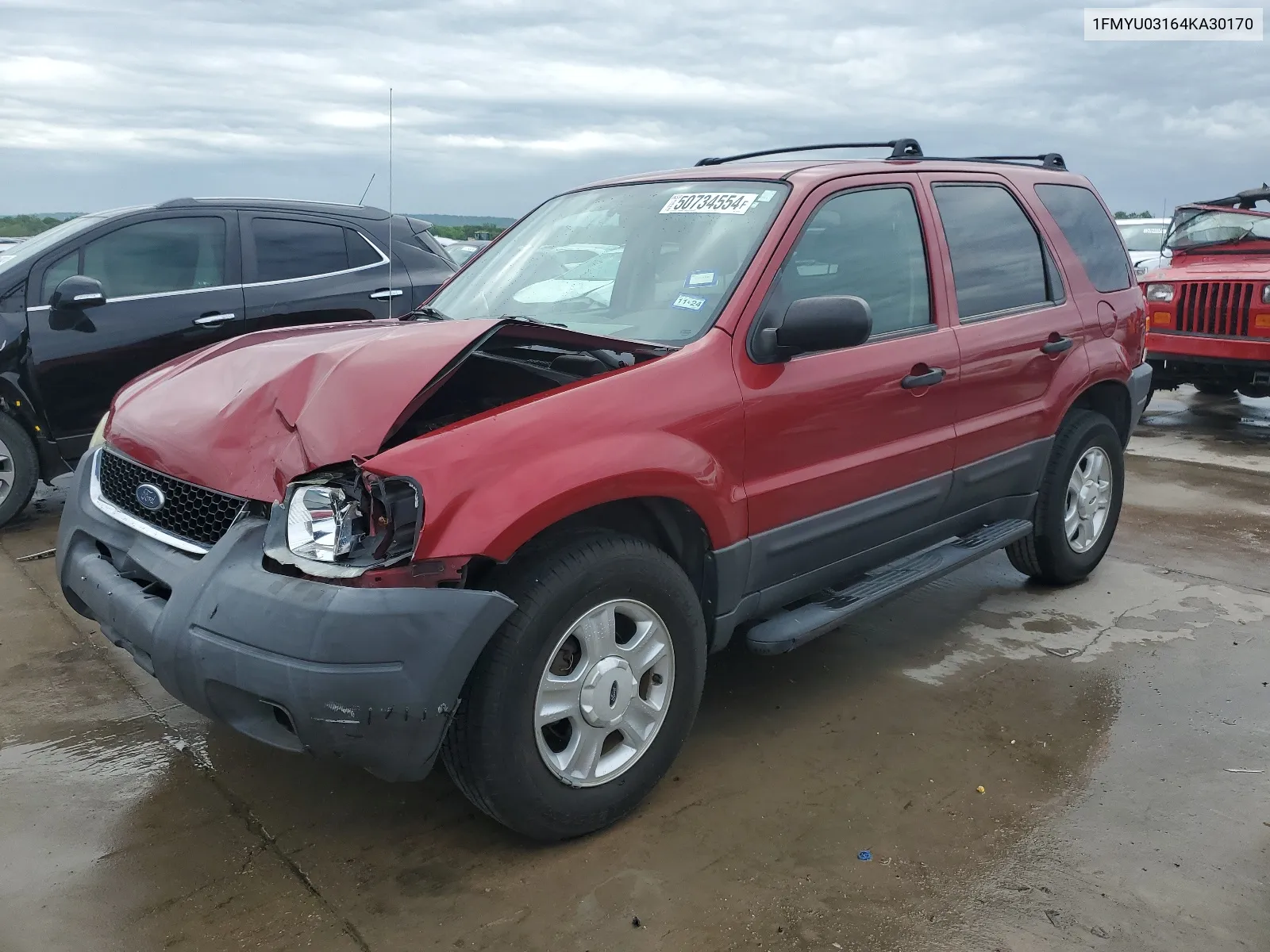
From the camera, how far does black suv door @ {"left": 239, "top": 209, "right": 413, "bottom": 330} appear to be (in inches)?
247

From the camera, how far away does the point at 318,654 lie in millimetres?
2328

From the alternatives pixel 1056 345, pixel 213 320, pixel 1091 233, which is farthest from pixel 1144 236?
pixel 213 320

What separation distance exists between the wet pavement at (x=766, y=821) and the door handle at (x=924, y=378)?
111 centimetres

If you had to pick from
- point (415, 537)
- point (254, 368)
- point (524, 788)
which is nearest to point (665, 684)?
point (524, 788)

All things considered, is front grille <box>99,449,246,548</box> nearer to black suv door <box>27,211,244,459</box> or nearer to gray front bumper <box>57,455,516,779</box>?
gray front bumper <box>57,455,516,779</box>

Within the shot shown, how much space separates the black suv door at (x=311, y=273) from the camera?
20.5 ft

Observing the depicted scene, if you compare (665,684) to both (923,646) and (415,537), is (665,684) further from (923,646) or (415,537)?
(923,646)

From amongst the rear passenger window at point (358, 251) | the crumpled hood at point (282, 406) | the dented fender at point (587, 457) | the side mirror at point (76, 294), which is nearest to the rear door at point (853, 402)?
the dented fender at point (587, 457)

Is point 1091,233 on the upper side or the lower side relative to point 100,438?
upper

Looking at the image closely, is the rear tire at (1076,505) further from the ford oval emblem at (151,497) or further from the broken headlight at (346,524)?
the ford oval emblem at (151,497)

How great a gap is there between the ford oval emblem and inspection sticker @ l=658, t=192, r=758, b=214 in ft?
6.11

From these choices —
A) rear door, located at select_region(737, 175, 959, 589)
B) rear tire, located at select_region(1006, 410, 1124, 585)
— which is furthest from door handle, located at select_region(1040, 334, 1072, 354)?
rear door, located at select_region(737, 175, 959, 589)

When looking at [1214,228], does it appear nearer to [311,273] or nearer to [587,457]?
[311,273]

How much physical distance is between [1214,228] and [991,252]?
262 inches
